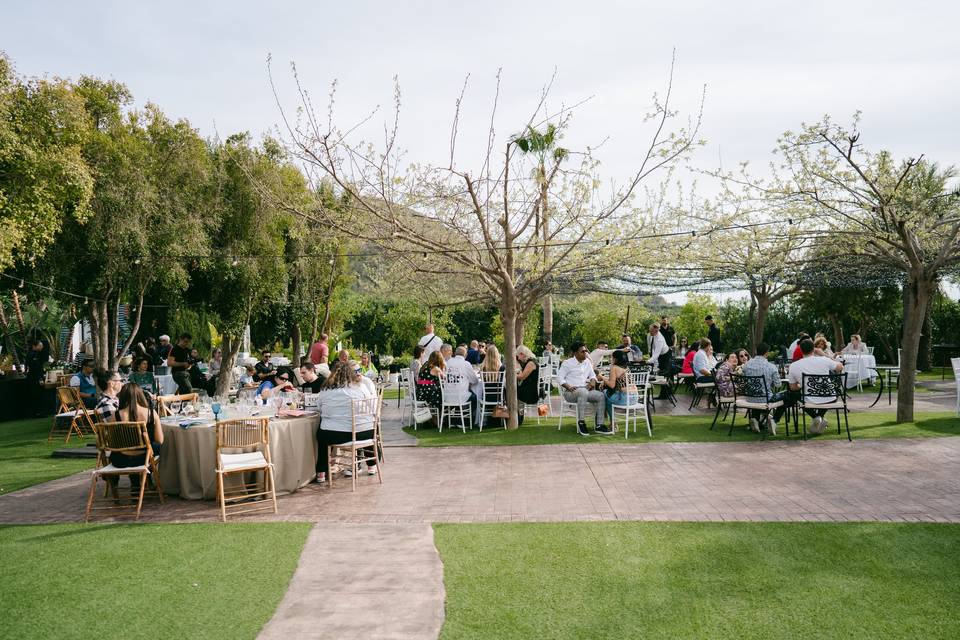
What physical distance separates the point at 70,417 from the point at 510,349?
24.8ft

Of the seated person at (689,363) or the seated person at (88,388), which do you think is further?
the seated person at (689,363)

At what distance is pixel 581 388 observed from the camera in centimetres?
1037

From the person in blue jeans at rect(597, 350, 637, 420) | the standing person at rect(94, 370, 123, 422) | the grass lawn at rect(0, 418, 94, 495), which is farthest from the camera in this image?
the person in blue jeans at rect(597, 350, 637, 420)

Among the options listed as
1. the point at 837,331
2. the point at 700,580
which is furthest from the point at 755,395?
the point at 837,331

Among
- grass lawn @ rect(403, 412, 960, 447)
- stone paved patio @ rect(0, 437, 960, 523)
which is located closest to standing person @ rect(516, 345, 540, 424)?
grass lawn @ rect(403, 412, 960, 447)

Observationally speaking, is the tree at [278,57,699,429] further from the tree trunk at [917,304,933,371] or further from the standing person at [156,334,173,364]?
the tree trunk at [917,304,933,371]

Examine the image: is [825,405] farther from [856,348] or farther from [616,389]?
[856,348]

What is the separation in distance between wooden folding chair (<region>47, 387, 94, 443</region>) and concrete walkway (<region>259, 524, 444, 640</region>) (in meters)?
7.09

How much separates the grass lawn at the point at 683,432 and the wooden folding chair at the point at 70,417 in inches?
205

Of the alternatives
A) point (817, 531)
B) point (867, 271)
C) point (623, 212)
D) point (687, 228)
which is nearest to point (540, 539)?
point (817, 531)

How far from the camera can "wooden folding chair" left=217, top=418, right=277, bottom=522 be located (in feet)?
20.7

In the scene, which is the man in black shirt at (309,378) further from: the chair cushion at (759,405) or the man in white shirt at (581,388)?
the chair cushion at (759,405)

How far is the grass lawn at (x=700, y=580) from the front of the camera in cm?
383

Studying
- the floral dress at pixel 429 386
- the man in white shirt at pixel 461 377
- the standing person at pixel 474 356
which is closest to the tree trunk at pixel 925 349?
the standing person at pixel 474 356
